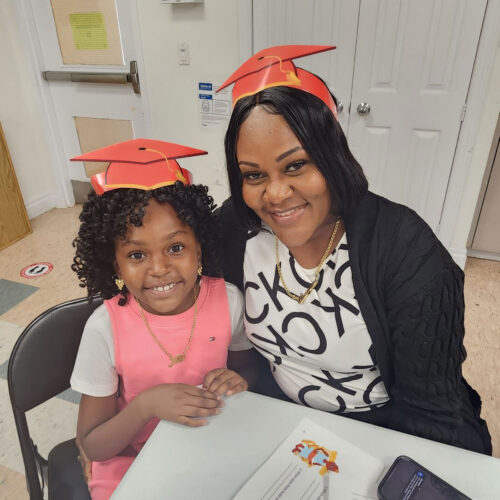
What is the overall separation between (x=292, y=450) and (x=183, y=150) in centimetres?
61

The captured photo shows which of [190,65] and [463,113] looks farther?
[190,65]

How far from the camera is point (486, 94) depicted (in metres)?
2.11

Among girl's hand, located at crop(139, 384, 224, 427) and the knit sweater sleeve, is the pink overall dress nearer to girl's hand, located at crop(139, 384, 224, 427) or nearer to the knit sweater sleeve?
girl's hand, located at crop(139, 384, 224, 427)

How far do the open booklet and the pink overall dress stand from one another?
0.30 metres

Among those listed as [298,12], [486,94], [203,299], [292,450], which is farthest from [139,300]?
[486,94]

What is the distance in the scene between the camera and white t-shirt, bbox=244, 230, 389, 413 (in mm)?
858

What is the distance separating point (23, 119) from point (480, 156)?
3.04 meters

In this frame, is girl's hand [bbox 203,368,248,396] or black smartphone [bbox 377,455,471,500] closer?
black smartphone [bbox 377,455,471,500]

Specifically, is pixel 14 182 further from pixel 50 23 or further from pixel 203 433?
pixel 203 433

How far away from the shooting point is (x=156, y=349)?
3.01 ft

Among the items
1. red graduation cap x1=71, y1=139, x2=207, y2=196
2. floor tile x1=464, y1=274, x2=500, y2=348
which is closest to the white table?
red graduation cap x1=71, y1=139, x2=207, y2=196

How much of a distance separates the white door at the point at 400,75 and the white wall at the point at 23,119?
5.89 feet

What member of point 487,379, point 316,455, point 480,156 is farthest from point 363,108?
point 316,455

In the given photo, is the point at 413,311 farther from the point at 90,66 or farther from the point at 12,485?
the point at 90,66
